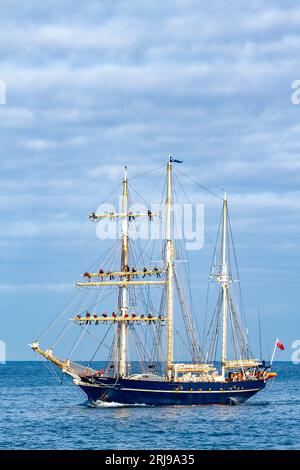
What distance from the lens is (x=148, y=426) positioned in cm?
8875

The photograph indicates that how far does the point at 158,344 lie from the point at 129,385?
1117 centimetres

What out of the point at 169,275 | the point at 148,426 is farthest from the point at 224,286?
the point at 148,426

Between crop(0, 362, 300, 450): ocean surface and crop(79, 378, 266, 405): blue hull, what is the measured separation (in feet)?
3.36

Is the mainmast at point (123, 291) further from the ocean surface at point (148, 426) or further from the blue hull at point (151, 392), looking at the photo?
the ocean surface at point (148, 426)

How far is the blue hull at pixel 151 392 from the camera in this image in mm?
105688

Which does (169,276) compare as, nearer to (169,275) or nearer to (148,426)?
(169,275)

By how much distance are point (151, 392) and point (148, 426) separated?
56.6ft

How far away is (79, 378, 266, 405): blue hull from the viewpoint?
347 feet

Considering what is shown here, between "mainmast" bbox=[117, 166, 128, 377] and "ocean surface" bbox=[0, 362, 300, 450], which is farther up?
"mainmast" bbox=[117, 166, 128, 377]

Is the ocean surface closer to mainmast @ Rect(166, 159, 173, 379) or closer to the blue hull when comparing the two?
the blue hull

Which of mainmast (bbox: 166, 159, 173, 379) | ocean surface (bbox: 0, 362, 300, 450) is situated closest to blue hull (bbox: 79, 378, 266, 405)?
ocean surface (bbox: 0, 362, 300, 450)

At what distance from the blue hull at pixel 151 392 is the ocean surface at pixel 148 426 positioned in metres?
1.02

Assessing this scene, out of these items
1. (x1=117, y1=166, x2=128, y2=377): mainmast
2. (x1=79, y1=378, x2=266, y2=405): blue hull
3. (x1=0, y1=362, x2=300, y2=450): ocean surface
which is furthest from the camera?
(x1=117, y1=166, x2=128, y2=377): mainmast

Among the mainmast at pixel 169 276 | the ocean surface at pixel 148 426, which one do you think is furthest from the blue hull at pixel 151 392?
the mainmast at pixel 169 276
